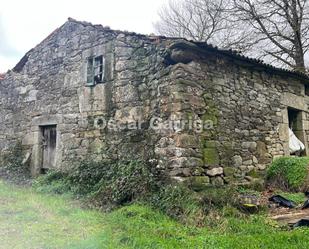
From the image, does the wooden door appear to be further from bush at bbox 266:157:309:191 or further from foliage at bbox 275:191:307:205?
foliage at bbox 275:191:307:205

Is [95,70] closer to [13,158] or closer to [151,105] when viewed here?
[151,105]

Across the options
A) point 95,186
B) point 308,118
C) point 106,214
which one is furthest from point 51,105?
point 308,118

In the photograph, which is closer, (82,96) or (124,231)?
(124,231)

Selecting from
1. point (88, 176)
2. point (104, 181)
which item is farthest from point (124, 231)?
point (88, 176)

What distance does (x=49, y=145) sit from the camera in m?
8.70

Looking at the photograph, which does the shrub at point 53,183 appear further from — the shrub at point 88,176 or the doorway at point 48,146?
the doorway at point 48,146

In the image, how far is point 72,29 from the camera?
28.0 ft

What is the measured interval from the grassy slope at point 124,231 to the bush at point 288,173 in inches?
91.3

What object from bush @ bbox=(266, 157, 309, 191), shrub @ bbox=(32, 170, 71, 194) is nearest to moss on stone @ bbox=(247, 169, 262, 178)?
bush @ bbox=(266, 157, 309, 191)

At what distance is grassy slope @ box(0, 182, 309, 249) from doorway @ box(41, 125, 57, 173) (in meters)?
2.97

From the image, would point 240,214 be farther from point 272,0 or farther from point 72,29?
point 272,0

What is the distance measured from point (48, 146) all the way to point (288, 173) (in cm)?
586

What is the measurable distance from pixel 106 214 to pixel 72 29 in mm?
5208

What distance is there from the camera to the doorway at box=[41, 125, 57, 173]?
8562mm
